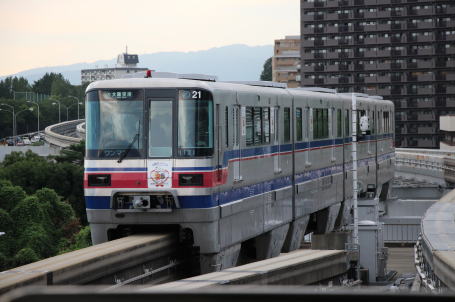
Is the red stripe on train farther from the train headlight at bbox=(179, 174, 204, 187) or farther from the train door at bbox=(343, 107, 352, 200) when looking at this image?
the train door at bbox=(343, 107, 352, 200)

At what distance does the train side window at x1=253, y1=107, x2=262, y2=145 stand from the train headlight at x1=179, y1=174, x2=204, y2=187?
3.14 metres

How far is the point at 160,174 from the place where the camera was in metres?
13.1

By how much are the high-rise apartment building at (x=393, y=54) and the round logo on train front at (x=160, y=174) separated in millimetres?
103703

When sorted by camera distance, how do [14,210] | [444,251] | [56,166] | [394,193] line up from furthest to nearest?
1. [56,166]
2. [14,210]
3. [394,193]
4. [444,251]

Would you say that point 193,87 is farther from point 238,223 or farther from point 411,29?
point 411,29

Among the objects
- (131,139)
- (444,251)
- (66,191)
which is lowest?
(66,191)

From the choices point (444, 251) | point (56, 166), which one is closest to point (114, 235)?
point (444, 251)

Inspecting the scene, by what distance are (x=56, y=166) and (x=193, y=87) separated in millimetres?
67152

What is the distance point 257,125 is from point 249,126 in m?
0.56

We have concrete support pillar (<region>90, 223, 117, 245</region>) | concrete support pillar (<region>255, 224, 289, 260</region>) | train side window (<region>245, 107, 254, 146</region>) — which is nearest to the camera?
concrete support pillar (<region>90, 223, 117, 245</region>)

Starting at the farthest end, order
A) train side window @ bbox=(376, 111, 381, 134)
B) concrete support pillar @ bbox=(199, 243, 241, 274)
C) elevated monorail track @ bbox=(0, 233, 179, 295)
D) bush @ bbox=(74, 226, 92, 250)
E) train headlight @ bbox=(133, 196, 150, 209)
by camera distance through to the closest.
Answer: bush @ bbox=(74, 226, 92, 250) < train side window @ bbox=(376, 111, 381, 134) < concrete support pillar @ bbox=(199, 243, 241, 274) < train headlight @ bbox=(133, 196, 150, 209) < elevated monorail track @ bbox=(0, 233, 179, 295)

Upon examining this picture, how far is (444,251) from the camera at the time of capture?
12.8 m

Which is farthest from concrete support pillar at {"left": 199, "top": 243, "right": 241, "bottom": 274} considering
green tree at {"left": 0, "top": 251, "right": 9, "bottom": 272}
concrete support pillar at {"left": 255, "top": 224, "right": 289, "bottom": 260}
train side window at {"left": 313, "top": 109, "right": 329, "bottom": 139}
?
green tree at {"left": 0, "top": 251, "right": 9, "bottom": 272}

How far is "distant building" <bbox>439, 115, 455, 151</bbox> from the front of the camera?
93875 millimetres
